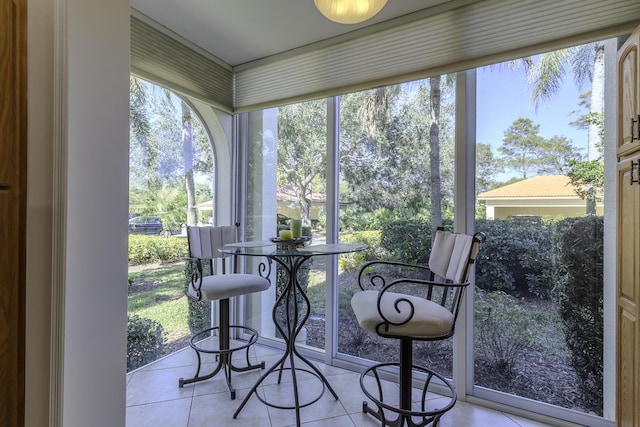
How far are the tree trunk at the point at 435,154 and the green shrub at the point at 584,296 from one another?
0.70 meters

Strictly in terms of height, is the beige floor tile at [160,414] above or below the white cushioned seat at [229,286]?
below

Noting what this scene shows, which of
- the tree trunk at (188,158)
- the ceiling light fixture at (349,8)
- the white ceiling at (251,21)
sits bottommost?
the tree trunk at (188,158)

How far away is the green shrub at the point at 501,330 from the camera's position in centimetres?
191

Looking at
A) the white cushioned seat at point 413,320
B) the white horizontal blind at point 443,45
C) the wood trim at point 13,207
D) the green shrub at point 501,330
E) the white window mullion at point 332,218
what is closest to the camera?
the wood trim at point 13,207

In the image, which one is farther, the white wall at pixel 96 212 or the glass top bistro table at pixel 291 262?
the glass top bistro table at pixel 291 262

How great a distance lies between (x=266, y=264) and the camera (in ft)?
9.34

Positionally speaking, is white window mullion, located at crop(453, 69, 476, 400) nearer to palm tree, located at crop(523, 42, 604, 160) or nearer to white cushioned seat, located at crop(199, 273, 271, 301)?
palm tree, located at crop(523, 42, 604, 160)

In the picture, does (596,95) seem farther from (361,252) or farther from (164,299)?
(164,299)

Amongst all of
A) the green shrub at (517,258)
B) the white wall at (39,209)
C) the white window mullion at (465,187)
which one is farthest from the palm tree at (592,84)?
the white wall at (39,209)

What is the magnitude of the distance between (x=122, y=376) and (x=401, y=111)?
7.29 ft

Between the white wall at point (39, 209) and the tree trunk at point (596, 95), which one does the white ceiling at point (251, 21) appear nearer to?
the tree trunk at point (596, 95)

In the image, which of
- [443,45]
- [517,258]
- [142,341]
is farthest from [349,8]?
[142,341]

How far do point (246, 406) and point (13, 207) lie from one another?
1.67 m

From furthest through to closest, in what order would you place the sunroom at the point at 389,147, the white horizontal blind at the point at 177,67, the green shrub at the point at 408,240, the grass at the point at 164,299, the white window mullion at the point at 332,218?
the white window mullion at the point at 332,218 → the grass at the point at 164,299 → the green shrub at the point at 408,240 → the white horizontal blind at the point at 177,67 → the sunroom at the point at 389,147
